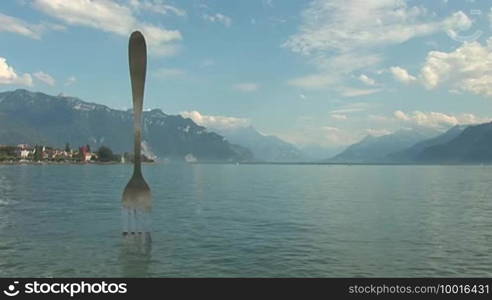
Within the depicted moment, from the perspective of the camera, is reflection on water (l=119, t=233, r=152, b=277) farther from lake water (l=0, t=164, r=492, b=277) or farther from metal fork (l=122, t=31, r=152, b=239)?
metal fork (l=122, t=31, r=152, b=239)

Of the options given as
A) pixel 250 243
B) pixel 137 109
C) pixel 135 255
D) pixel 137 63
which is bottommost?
pixel 250 243

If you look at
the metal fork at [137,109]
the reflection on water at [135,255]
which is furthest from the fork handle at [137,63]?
the reflection on water at [135,255]

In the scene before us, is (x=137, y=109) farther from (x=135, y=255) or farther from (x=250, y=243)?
(x=250, y=243)

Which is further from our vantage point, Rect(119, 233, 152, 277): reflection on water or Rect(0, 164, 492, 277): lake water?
Rect(0, 164, 492, 277): lake water

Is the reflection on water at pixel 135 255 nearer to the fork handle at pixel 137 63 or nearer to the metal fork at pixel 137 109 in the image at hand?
the metal fork at pixel 137 109

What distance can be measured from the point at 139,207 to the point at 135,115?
6.29 m

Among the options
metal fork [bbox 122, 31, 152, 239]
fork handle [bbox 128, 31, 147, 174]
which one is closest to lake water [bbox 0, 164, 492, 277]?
metal fork [bbox 122, 31, 152, 239]

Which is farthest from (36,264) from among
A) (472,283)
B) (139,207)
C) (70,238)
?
(472,283)

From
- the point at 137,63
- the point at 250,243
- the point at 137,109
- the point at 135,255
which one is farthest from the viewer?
the point at 250,243

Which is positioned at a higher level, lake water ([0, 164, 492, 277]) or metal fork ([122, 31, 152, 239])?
metal fork ([122, 31, 152, 239])

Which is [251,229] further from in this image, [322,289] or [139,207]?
[322,289]

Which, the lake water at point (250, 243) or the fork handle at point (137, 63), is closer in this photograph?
the fork handle at point (137, 63)

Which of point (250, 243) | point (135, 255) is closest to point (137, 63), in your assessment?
point (135, 255)

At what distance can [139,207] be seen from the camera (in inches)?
1150
